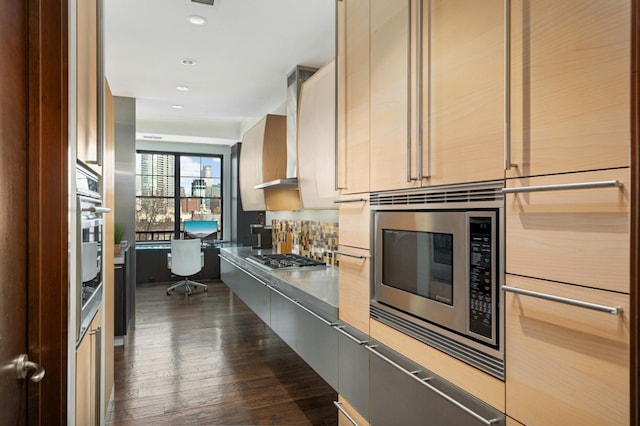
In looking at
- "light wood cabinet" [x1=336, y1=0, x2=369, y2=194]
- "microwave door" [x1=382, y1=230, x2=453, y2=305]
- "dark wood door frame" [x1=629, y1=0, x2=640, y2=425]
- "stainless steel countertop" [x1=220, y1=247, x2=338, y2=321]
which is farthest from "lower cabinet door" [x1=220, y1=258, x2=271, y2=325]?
"dark wood door frame" [x1=629, y1=0, x2=640, y2=425]

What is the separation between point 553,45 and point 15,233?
1566 mm

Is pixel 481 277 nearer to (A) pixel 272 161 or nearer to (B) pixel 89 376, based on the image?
(B) pixel 89 376

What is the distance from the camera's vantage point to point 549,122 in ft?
3.22

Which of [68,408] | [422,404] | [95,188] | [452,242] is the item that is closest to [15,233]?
[68,408]

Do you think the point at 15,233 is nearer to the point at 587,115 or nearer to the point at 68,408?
the point at 68,408

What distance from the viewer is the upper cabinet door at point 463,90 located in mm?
1150

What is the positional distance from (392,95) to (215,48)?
2369mm

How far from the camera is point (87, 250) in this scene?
166cm

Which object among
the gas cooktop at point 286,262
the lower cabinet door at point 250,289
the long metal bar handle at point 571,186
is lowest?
the lower cabinet door at point 250,289

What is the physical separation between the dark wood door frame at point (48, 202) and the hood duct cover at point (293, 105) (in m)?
2.58

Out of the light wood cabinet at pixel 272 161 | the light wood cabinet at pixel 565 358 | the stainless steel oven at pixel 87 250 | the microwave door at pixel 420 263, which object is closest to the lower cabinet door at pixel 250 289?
the light wood cabinet at pixel 272 161

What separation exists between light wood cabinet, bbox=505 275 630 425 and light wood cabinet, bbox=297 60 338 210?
6.02ft

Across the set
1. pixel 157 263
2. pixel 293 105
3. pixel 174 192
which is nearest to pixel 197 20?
pixel 293 105

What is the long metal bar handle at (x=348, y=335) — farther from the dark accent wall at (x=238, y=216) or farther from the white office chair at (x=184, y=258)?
the dark accent wall at (x=238, y=216)
